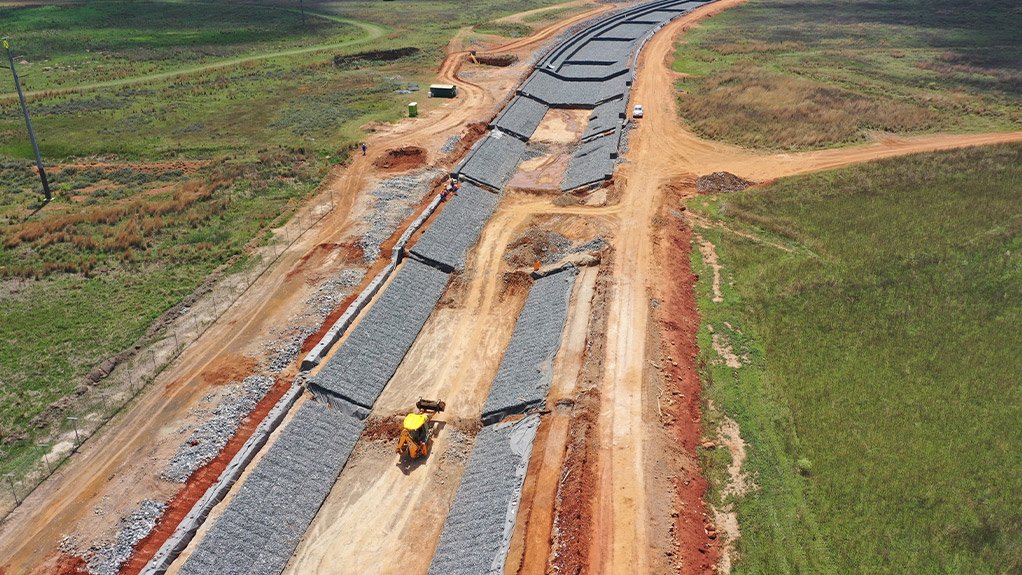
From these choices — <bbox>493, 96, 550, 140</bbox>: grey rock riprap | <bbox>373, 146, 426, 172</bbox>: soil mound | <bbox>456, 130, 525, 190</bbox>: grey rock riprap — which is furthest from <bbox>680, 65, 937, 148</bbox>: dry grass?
<bbox>373, 146, 426, 172</bbox>: soil mound

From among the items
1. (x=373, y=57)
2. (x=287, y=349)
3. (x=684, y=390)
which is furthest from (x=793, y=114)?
(x=373, y=57)

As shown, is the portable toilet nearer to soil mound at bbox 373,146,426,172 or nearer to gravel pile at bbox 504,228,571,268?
soil mound at bbox 373,146,426,172

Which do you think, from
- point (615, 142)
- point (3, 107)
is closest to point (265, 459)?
point (615, 142)

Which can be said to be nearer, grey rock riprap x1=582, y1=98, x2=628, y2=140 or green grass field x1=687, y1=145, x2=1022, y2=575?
green grass field x1=687, y1=145, x2=1022, y2=575

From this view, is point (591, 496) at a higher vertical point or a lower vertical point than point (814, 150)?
lower

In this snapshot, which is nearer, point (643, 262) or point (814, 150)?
point (643, 262)

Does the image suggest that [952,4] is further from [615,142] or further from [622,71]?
[615,142]

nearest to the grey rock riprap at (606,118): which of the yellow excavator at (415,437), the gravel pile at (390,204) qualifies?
the gravel pile at (390,204)

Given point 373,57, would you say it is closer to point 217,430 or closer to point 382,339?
point 382,339
